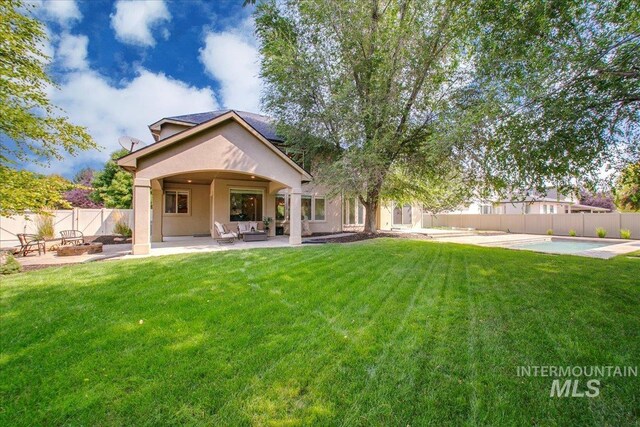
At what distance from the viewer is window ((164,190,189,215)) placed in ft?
53.2

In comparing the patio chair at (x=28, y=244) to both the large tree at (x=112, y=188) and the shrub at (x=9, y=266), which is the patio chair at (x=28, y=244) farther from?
the large tree at (x=112, y=188)

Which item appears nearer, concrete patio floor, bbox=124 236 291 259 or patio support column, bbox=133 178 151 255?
patio support column, bbox=133 178 151 255

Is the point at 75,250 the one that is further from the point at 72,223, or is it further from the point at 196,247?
the point at 72,223

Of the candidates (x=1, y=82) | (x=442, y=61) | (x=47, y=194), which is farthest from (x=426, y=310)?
(x=442, y=61)

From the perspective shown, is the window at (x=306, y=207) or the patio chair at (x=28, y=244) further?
the window at (x=306, y=207)

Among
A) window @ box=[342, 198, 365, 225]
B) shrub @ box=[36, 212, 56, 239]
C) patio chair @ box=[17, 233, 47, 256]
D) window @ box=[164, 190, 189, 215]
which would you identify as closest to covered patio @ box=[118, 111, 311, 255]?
window @ box=[164, 190, 189, 215]

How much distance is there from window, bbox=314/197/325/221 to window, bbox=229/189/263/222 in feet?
13.1

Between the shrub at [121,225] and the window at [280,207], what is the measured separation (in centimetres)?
846

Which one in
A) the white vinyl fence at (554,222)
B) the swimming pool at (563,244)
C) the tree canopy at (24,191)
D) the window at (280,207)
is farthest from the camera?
the white vinyl fence at (554,222)

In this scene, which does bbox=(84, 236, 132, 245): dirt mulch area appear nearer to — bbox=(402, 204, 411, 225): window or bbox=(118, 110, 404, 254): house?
bbox=(118, 110, 404, 254): house

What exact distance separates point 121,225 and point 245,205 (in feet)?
24.3

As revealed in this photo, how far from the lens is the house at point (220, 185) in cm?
1037

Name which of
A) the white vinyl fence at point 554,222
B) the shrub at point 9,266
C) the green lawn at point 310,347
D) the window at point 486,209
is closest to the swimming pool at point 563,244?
the white vinyl fence at point 554,222

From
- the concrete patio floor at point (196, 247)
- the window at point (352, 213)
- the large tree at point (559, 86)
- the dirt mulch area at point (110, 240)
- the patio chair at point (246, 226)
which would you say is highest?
the large tree at point (559, 86)
